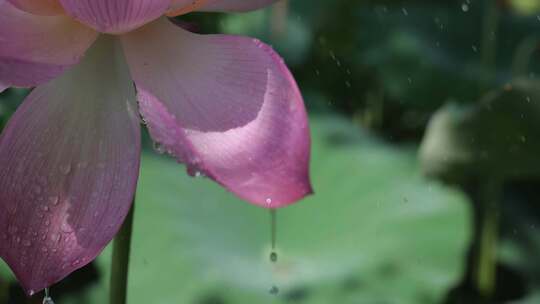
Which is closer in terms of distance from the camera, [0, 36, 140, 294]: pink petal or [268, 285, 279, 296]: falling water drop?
[0, 36, 140, 294]: pink petal

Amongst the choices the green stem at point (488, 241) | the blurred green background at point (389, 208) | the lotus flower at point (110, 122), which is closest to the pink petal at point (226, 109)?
the lotus flower at point (110, 122)

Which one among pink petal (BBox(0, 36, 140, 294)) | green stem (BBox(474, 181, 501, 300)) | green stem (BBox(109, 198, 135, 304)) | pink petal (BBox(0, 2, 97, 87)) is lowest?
green stem (BBox(474, 181, 501, 300))

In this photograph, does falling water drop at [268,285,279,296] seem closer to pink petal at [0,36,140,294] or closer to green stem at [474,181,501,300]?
green stem at [474,181,501,300]

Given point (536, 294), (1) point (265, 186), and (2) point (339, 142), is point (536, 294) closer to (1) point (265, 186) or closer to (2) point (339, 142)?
(2) point (339, 142)

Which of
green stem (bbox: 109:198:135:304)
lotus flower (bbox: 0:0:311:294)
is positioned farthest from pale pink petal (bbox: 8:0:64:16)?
green stem (bbox: 109:198:135:304)

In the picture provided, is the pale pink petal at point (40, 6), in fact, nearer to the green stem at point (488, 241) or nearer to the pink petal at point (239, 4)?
the pink petal at point (239, 4)

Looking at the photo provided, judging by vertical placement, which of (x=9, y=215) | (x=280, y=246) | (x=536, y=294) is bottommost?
(x=536, y=294)

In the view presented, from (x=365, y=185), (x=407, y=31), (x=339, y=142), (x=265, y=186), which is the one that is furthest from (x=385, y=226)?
(x=265, y=186)
